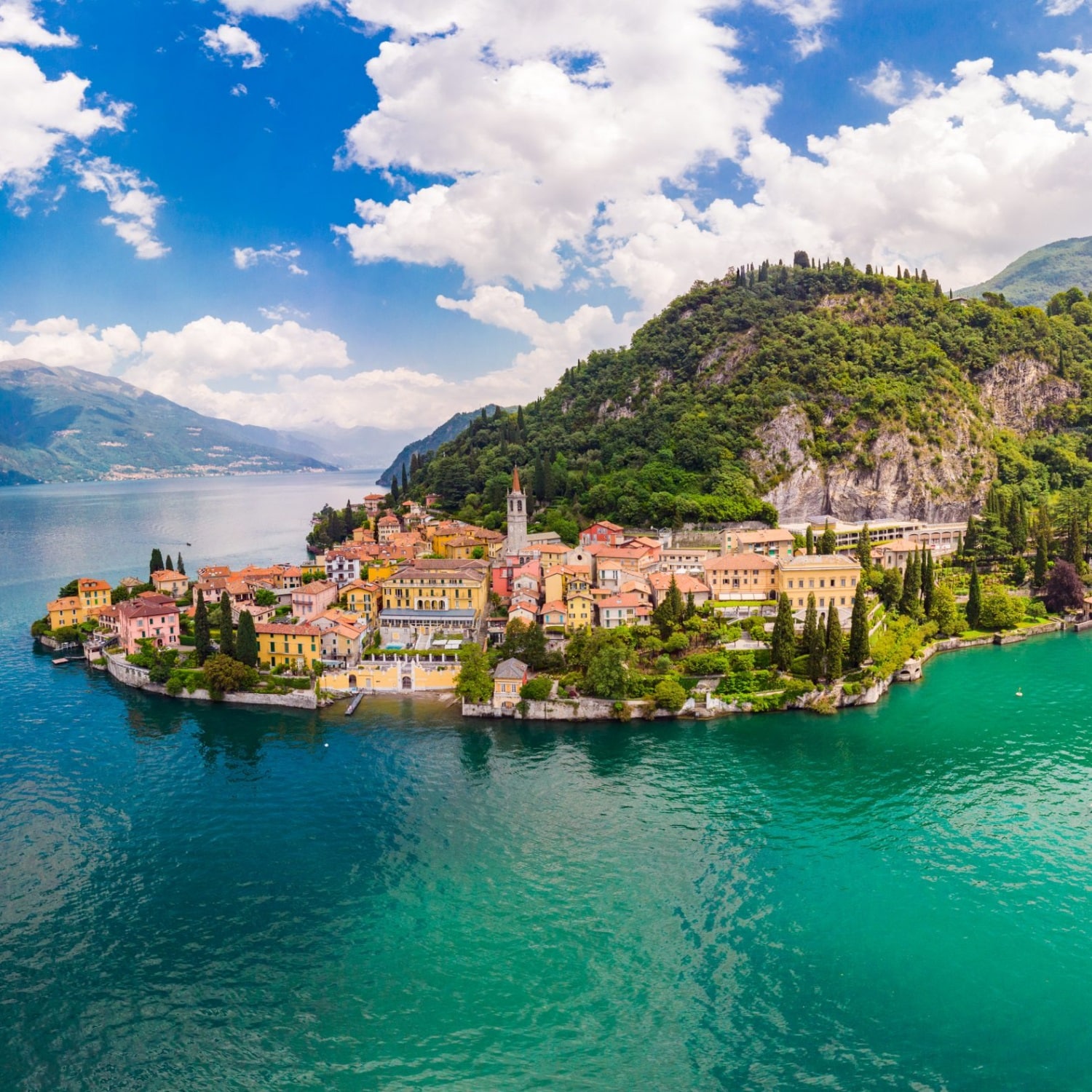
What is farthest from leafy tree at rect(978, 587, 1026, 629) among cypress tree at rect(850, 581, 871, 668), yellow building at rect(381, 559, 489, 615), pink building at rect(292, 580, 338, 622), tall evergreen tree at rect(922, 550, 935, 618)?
pink building at rect(292, 580, 338, 622)

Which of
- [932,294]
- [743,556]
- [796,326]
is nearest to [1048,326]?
[932,294]

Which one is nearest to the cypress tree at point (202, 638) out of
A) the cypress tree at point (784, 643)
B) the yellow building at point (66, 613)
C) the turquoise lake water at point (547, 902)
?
the turquoise lake water at point (547, 902)

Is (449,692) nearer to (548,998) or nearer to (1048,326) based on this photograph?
(548,998)

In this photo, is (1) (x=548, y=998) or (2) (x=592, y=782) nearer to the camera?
(1) (x=548, y=998)

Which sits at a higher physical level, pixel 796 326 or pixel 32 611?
pixel 796 326

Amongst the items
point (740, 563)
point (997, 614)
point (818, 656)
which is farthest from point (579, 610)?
point (997, 614)

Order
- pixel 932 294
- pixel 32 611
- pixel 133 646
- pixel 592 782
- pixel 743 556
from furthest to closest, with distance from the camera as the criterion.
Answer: pixel 932 294 → pixel 32 611 → pixel 743 556 → pixel 133 646 → pixel 592 782

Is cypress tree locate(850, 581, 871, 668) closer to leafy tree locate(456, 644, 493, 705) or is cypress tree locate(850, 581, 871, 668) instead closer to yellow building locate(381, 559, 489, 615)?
leafy tree locate(456, 644, 493, 705)

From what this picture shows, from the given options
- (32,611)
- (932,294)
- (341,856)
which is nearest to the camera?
(341,856)
